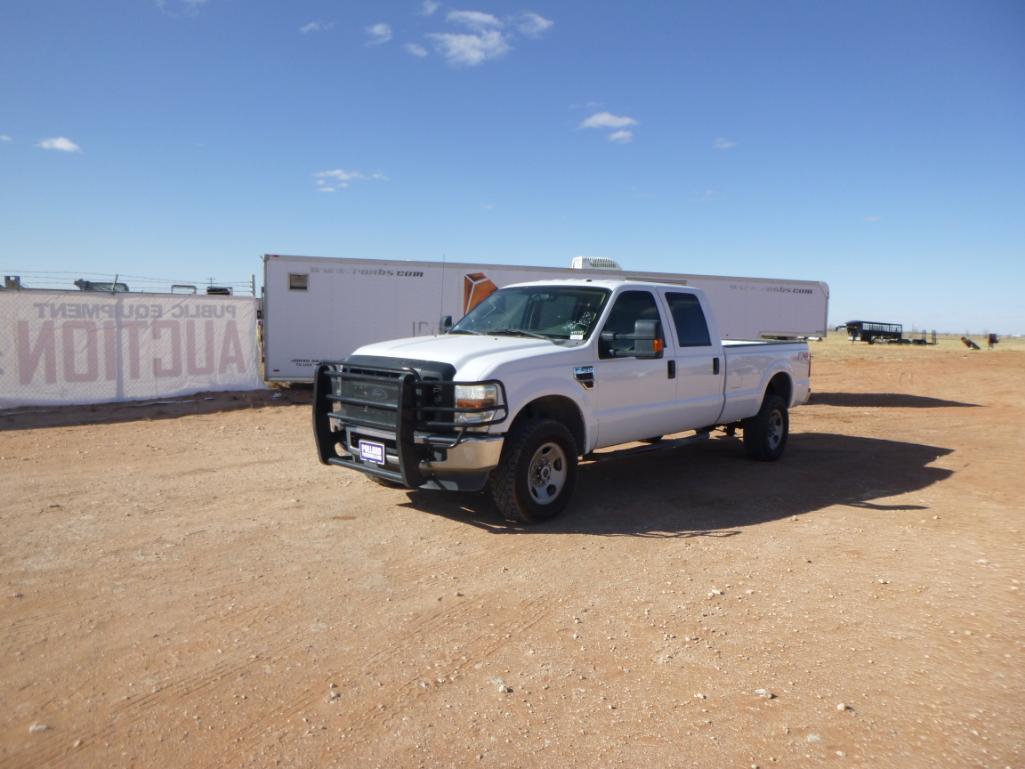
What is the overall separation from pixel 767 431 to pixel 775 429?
0.28 m

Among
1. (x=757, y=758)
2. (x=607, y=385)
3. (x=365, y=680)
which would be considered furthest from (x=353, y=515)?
(x=757, y=758)

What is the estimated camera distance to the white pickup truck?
19.1 ft

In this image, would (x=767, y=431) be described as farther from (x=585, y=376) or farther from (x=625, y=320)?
(x=585, y=376)

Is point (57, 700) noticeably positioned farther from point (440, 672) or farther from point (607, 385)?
point (607, 385)

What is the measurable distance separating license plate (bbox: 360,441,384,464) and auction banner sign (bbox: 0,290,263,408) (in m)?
9.26

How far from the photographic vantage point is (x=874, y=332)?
49.3 metres

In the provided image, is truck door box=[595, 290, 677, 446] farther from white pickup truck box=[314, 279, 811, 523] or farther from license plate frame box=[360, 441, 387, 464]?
license plate frame box=[360, 441, 387, 464]

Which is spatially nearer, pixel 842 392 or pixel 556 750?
pixel 556 750

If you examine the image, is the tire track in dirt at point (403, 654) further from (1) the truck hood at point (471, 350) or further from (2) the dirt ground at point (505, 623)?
(1) the truck hood at point (471, 350)

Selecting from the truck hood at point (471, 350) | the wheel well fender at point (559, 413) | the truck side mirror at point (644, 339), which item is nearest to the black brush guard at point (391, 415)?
the truck hood at point (471, 350)

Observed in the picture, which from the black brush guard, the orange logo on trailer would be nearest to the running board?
the black brush guard

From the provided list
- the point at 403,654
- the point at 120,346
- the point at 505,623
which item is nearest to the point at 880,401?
the point at 505,623

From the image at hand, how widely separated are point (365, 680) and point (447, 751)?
706 millimetres

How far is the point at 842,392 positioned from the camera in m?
19.1
